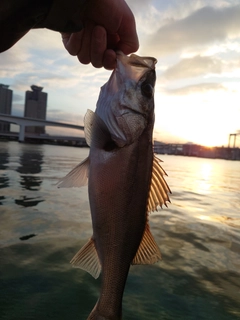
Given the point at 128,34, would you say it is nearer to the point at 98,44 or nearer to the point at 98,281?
the point at 98,44

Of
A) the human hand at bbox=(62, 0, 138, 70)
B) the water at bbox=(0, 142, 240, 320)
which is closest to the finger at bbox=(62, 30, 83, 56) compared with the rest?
the human hand at bbox=(62, 0, 138, 70)

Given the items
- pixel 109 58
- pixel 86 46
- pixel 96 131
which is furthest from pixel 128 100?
pixel 86 46

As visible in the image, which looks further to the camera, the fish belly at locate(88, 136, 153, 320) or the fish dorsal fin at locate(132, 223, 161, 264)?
the fish dorsal fin at locate(132, 223, 161, 264)

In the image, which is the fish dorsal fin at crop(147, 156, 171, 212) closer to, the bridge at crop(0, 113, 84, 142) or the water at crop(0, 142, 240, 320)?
the water at crop(0, 142, 240, 320)

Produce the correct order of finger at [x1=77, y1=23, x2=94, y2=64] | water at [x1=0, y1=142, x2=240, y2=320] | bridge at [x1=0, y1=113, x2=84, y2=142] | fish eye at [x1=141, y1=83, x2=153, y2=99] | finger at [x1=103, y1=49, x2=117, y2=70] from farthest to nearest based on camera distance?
bridge at [x1=0, y1=113, x2=84, y2=142] < water at [x1=0, y1=142, x2=240, y2=320] < finger at [x1=103, y1=49, x2=117, y2=70] < finger at [x1=77, y1=23, x2=94, y2=64] < fish eye at [x1=141, y1=83, x2=153, y2=99]

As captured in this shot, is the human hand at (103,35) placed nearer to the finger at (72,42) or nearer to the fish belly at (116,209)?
the finger at (72,42)

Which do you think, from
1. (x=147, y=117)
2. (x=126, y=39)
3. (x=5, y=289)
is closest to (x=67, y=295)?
(x=5, y=289)
